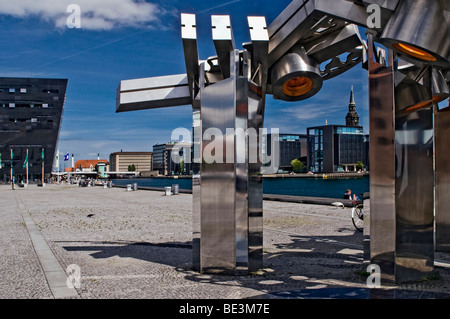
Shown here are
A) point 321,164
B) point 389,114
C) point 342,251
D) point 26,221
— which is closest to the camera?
point 389,114

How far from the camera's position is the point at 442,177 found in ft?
34.2

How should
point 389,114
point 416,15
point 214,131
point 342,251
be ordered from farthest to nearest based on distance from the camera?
1. point 342,251
2. point 214,131
3. point 389,114
4. point 416,15

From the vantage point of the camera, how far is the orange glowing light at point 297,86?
302 inches

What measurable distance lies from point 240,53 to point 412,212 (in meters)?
4.02

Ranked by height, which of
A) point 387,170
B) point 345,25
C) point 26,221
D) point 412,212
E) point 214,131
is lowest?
point 26,221

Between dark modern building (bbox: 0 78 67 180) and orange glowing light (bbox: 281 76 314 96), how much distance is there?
129457mm

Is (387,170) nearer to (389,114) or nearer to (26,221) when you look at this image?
(389,114)

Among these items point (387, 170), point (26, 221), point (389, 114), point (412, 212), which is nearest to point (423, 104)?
point (389, 114)

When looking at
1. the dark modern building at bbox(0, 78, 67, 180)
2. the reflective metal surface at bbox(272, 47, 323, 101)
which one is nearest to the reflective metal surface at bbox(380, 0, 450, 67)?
the reflective metal surface at bbox(272, 47, 323, 101)

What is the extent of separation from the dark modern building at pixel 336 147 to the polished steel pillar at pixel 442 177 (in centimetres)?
13476

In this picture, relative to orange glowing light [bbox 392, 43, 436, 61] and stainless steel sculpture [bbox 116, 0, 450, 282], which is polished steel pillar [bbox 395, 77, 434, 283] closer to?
stainless steel sculpture [bbox 116, 0, 450, 282]

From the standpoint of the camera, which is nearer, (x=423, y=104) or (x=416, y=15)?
(x=416, y=15)

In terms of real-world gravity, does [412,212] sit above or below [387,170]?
below

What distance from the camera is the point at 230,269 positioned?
24.5 ft
